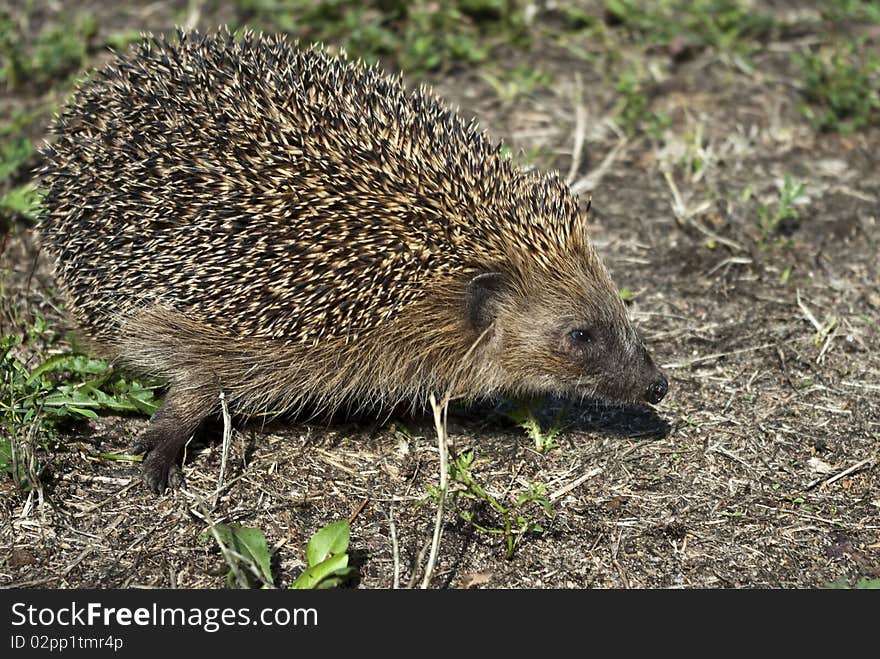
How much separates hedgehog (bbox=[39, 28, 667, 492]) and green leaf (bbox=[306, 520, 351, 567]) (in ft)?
3.27

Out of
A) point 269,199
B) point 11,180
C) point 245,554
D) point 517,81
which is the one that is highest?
point 517,81

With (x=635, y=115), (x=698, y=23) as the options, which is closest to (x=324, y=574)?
(x=635, y=115)

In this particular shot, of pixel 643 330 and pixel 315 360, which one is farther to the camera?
pixel 643 330

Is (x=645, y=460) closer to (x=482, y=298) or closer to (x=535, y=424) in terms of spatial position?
(x=535, y=424)

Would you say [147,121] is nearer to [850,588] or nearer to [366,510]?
[366,510]

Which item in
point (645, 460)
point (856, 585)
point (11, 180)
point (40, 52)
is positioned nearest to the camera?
point (856, 585)

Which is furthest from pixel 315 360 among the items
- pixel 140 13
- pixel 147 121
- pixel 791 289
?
pixel 140 13

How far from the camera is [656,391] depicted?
18.0ft

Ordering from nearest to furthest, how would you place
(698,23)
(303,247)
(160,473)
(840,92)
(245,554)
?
(245,554) < (303,247) < (160,473) < (840,92) < (698,23)

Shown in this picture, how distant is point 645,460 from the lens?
5.68 metres

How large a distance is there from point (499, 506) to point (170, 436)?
172cm

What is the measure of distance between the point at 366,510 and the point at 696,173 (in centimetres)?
406

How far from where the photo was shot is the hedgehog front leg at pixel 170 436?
531cm

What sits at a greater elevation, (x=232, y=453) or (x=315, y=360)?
(x=315, y=360)
